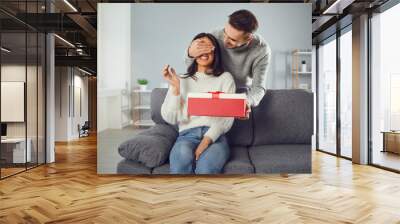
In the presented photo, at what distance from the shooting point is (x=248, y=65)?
561 centimetres

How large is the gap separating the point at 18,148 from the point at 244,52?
3901 millimetres

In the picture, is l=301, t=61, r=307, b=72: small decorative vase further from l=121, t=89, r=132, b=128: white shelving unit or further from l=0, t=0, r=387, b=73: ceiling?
l=121, t=89, r=132, b=128: white shelving unit

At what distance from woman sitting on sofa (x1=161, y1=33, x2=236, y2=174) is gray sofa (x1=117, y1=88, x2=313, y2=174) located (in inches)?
4.6

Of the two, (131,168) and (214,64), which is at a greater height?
(214,64)

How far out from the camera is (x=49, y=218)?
138 inches

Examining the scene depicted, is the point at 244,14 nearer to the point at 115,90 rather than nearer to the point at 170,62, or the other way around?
the point at 170,62

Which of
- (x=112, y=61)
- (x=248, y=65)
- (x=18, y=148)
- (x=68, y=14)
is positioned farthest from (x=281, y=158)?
(x=68, y=14)

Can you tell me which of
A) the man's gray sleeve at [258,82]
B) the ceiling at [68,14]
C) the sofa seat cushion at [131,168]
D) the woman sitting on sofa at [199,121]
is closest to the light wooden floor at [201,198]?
the sofa seat cushion at [131,168]

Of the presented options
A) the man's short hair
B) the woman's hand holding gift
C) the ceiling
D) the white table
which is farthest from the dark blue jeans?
the ceiling

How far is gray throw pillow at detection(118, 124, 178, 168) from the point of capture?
5.49 m

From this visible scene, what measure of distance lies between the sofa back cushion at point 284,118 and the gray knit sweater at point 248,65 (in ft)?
0.54

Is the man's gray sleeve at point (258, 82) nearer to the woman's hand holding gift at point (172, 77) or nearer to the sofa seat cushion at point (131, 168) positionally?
the woman's hand holding gift at point (172, 77)

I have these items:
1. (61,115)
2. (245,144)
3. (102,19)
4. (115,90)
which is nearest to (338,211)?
(245,144)

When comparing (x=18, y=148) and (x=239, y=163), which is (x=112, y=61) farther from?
(x=239, y=163)
